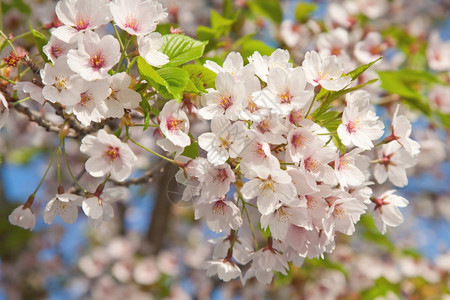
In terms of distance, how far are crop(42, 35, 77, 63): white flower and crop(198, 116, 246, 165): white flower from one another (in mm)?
463

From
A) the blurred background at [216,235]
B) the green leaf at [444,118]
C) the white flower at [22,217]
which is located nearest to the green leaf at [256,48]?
the blurred background at [216,235]

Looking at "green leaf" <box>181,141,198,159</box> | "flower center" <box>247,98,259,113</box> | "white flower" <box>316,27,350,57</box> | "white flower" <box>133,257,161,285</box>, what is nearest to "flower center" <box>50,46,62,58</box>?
"green leaf" <box>181,141,198,159</box>

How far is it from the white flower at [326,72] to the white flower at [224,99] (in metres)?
0.22

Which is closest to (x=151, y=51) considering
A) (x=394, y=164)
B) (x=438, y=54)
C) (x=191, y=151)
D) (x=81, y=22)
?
(x=81, y=22)

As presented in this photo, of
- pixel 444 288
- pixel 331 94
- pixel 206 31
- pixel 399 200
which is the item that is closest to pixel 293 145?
pixel 331 94

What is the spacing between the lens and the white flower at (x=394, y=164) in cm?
154

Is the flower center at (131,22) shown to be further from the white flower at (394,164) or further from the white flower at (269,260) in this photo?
the white flower at (394,164)


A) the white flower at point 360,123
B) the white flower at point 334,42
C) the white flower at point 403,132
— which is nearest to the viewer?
the white flower at point 360,123

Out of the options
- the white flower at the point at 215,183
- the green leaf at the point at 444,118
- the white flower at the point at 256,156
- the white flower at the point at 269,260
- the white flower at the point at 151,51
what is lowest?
the green leaf at the point at 444,118

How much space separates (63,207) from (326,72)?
0.89 m

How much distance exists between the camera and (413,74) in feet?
7.22

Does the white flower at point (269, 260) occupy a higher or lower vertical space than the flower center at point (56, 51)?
lower

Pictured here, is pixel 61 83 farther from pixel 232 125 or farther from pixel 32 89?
pixel 232 125

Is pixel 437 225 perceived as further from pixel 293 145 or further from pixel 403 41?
pixel 293 145
